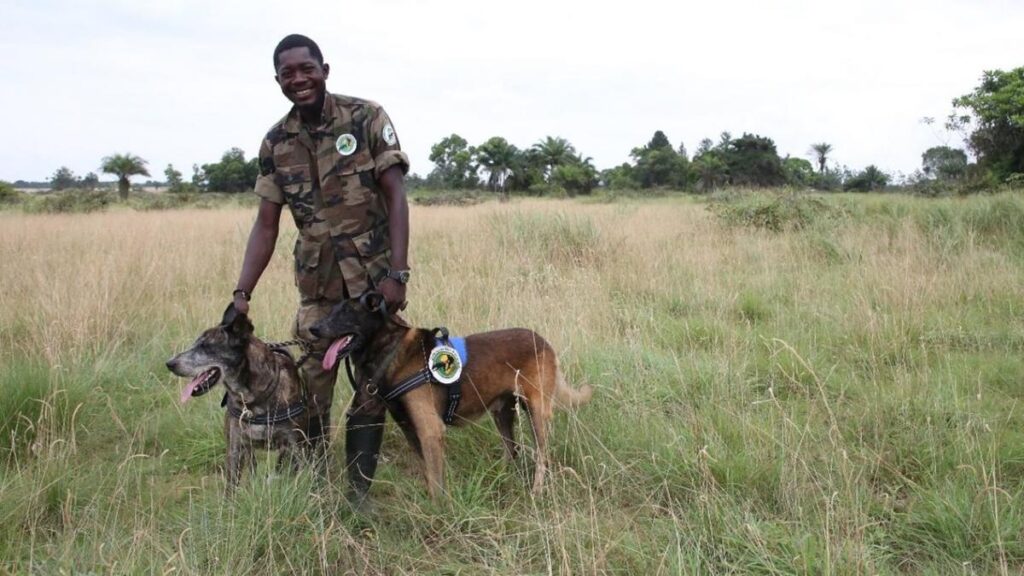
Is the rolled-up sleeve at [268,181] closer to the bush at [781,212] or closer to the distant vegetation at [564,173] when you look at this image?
the bush at [781,212]

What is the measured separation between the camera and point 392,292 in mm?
2744

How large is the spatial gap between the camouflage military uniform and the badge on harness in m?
0.31

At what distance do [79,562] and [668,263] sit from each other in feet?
21.5

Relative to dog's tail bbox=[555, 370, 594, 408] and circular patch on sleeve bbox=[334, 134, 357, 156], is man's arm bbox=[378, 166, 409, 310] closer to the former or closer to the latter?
circular patch on sleeve bbox=[334, 134, 357, 156]

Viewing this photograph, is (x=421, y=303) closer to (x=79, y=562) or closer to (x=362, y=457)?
(x=362, y=457)

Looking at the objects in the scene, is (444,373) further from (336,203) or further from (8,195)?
(8,195)

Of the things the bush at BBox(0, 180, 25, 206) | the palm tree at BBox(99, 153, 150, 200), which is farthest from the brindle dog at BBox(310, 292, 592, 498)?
the palm tree at BBox(99, 153, 150, 200)

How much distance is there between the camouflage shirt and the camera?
292cm

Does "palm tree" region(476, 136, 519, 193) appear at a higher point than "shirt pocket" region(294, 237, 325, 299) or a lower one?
higher

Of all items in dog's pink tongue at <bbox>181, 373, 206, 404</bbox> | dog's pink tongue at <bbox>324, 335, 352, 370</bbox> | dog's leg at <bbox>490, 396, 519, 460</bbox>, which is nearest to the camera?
dog's pink tongue at <bbox>181, 373, 206, 404</bbox>

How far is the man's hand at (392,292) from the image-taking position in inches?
108

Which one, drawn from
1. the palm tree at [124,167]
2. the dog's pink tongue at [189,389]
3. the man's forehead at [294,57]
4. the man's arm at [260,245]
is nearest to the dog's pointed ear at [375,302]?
the man's arm at [260,245]

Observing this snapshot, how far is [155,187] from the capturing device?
49812 mm

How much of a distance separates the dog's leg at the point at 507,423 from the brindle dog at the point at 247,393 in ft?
3.17
